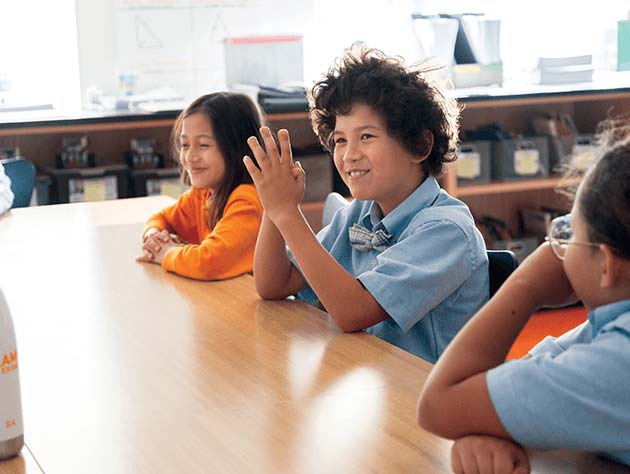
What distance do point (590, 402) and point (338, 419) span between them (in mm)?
316

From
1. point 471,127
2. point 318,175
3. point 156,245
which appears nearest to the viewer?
point 156,245

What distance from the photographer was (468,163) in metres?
4.20

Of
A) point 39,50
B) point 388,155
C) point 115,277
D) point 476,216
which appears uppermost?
point 39,50

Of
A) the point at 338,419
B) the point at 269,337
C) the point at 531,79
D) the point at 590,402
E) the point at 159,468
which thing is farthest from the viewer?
the point at 531,79

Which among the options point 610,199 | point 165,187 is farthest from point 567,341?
point 165,187

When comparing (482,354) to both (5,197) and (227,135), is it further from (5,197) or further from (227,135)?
(5,197)

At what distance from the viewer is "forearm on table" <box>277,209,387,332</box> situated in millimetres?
1439

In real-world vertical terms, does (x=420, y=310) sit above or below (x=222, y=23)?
below

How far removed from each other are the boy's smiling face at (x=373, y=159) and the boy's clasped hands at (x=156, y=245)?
18.8 inches

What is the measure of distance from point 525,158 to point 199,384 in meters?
3.24

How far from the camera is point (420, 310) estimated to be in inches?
57.9

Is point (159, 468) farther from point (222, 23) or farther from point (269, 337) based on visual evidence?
point (222, 23)

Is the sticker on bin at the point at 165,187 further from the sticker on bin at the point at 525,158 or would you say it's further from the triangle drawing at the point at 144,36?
the sticker on bin at the point at 525,158

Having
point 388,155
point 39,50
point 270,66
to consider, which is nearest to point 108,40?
point 39,50
